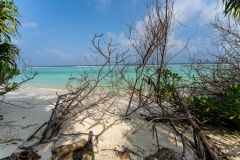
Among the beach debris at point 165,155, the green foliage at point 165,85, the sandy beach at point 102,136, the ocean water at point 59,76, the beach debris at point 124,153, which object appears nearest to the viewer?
A: the beach debris at point 165,155

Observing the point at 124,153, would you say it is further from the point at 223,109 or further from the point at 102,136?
the point at 223,109

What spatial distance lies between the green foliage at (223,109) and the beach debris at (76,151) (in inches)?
76.7

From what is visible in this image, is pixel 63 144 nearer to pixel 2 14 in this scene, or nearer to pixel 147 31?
pixel 147 31

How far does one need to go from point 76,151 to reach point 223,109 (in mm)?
2479

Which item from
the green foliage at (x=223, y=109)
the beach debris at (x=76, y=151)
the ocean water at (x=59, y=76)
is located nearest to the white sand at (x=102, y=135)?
the beach debris at (x=76, y=151)

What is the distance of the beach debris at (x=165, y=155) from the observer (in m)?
3.72

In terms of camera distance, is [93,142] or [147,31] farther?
[147,31]

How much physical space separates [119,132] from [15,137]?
170cm

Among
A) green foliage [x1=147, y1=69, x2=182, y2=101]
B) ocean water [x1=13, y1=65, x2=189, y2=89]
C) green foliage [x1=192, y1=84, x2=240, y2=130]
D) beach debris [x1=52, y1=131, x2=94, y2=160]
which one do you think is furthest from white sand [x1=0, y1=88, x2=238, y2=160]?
ocean water [x1=13, y1=65, x2=189, y2=89]

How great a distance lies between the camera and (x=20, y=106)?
673cm

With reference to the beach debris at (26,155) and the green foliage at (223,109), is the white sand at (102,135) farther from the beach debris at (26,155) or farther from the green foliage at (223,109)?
the green foliage at (223,109)

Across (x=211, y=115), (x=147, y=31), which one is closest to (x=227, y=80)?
(x=211, y=115)

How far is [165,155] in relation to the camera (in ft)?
12.4

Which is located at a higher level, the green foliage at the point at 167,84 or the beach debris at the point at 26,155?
the green foliage at the point at 167,84
